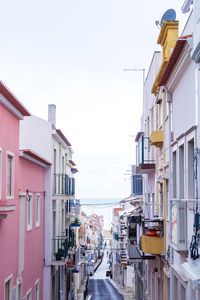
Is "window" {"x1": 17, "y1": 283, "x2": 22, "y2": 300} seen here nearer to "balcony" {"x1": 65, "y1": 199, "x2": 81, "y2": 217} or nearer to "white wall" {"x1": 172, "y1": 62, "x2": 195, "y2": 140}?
"white wall" {"x1": 172, "y1": 62, "x2": 195, "y2": 140}

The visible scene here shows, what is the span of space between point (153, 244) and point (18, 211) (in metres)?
4.77

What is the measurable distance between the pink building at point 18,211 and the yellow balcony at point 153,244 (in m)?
4.19

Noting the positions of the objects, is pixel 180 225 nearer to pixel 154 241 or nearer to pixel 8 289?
pixel 154 241

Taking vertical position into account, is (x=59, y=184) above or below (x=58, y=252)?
above

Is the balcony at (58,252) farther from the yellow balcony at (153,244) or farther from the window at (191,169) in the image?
the window at (191,169)

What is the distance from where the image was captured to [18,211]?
15.1 m

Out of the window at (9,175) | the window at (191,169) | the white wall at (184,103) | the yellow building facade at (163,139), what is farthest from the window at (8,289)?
the white wall at (184,103)

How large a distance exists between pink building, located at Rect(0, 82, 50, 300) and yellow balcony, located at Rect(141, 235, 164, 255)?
419 centimetres

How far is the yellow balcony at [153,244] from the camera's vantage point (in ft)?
52.1

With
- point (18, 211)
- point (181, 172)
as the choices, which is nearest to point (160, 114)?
A: point (181, 172)

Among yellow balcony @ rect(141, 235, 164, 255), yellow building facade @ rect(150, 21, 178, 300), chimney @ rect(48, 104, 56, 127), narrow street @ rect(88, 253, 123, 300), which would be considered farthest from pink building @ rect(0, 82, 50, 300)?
narrow street @ rect(88, 253, 123, 300)

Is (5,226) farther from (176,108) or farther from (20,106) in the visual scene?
(176,108)

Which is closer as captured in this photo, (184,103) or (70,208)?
(184,103)

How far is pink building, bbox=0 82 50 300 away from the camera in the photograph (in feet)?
42.2
